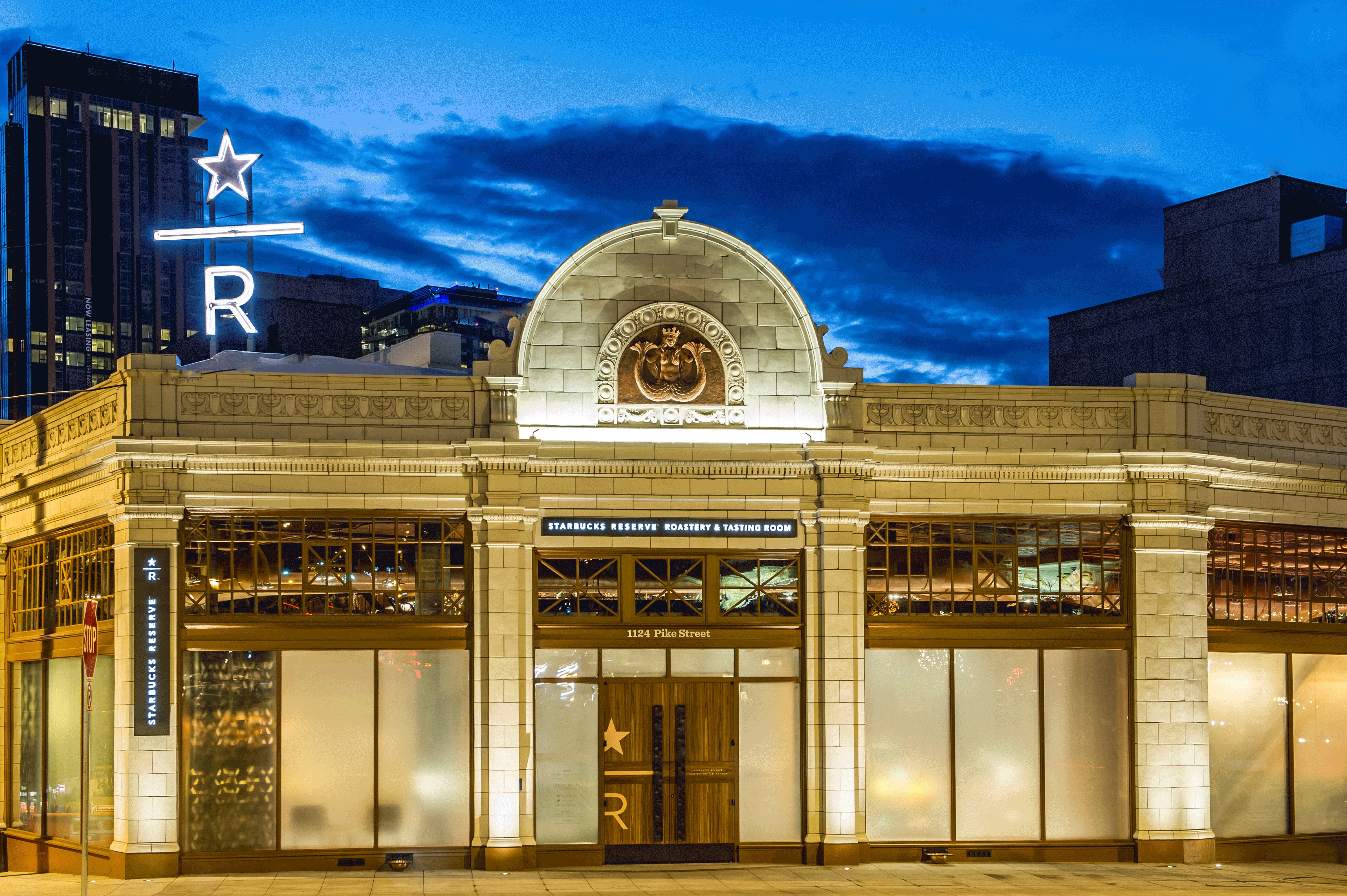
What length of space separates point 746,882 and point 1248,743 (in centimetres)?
896

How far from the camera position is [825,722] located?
67.6 feet

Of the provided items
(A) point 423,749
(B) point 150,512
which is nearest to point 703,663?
(A) point 423,749

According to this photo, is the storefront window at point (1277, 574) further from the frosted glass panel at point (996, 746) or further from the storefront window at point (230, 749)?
the storefront window at point (230, 749)

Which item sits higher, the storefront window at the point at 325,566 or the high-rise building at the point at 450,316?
the high-rise building at the point at 450,316

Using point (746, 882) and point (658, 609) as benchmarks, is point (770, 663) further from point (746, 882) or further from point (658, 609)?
point (746, 882)

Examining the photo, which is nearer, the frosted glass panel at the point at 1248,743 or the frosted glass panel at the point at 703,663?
the frosted glass panel at the point at 703,663

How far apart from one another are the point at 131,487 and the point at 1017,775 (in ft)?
45.7

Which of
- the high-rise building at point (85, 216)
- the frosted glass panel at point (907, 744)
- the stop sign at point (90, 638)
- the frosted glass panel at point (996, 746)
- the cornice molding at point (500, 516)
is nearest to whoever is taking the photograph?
the stop sign at point (90, 638)

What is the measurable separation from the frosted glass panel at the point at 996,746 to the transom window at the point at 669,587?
299 cm

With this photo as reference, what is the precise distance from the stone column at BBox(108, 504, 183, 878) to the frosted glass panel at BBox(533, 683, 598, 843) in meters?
5.18

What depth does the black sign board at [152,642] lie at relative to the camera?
19609mm

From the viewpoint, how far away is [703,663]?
2086 cm

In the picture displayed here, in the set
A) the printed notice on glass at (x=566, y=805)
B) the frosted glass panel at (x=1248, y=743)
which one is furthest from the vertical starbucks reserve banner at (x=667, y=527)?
the frosted glass panel at (x=1248, y=743)

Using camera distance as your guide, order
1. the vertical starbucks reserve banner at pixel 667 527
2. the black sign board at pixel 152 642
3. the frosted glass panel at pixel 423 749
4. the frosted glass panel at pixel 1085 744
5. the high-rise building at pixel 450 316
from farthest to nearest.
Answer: the high-rise building at pixel 450 316
the frosted glass panel at pixel 1085 744
the vertical starbucks reserve banner at pixel 667 527
the frosted glass panel at pixel 423 749
the black sign board at pixel 152 642
